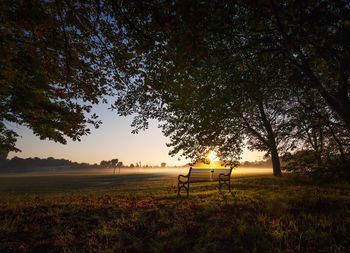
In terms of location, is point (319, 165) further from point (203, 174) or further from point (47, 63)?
point (47, 63)

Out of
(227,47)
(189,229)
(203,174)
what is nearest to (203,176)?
(203,174)

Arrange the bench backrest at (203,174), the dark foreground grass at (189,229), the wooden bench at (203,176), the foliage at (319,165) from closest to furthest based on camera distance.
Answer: the dark foreground grass at (189,229), the wooden bench at (203,176), the bench backrest at (203,174), the foliage at (319,165)

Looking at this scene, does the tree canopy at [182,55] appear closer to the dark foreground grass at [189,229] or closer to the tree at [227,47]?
the tree at [227,47]

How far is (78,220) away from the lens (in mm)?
4211

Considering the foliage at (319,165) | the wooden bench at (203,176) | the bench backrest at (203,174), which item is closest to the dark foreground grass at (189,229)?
the wooden bench at (203,176)

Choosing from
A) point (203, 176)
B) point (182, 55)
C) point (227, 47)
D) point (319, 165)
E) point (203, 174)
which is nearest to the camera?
point (182, 55)

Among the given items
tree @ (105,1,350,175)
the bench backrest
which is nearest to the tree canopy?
tree @ (105,1,350,175)

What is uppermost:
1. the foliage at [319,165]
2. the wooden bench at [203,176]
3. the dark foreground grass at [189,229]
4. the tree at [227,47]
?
the tree at [227,47]

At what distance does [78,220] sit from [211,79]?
19.6 feet

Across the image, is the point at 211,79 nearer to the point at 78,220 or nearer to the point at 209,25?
the point at 209,25

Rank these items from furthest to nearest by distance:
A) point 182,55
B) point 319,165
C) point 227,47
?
1. point 319,165
2. point 227,47
3. point 182,55

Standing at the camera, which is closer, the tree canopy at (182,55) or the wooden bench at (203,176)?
the tree canopy at (182,55)

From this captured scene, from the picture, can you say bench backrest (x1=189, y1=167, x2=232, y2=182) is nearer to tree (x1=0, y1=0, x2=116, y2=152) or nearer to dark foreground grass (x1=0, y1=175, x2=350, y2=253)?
dark foreground grass (x1=0, y1=175, x2=350, y2=253)

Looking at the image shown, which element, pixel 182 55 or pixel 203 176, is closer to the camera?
pixel 182 55
